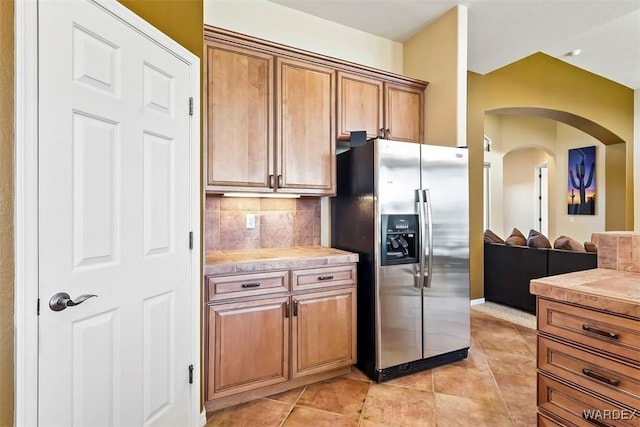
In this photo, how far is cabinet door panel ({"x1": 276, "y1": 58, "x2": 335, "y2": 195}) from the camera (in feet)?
8.48

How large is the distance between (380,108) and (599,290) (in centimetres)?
214

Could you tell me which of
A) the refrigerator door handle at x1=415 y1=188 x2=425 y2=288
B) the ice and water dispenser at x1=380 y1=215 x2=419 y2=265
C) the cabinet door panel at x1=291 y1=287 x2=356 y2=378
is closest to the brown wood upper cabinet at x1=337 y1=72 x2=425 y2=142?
the refrigerator door handle at x1=415 y1=188 x2=425 y2=288

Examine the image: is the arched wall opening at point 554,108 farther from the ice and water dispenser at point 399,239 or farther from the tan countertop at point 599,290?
the tan countertop at point 599,290

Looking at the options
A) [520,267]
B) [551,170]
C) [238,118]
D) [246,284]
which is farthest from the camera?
[551,170]

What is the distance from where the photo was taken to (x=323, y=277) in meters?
2.43

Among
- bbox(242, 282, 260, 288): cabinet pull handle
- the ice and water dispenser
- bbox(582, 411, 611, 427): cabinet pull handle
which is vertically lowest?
bbox(582, 411, 611, 427): cabinet pull handle

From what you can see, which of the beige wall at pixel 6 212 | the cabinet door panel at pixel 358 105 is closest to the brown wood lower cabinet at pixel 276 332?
the beige wall at pixel 6 212

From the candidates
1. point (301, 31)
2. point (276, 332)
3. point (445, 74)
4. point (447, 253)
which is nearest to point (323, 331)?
point (276, 332)

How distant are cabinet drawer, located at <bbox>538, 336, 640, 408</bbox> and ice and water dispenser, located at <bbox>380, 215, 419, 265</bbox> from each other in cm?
108

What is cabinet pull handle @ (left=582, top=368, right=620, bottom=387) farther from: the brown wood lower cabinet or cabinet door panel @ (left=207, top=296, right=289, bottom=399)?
cabinet door panel @ (left=207, top=296, right=289, bottom=399)

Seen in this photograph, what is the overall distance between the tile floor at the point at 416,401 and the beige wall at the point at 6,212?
3.89 ft

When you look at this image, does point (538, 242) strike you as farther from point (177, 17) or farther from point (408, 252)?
point (177, 17)

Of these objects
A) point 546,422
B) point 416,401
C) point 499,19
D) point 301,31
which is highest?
point 499,19

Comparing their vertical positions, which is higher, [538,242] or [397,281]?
[538,242]
